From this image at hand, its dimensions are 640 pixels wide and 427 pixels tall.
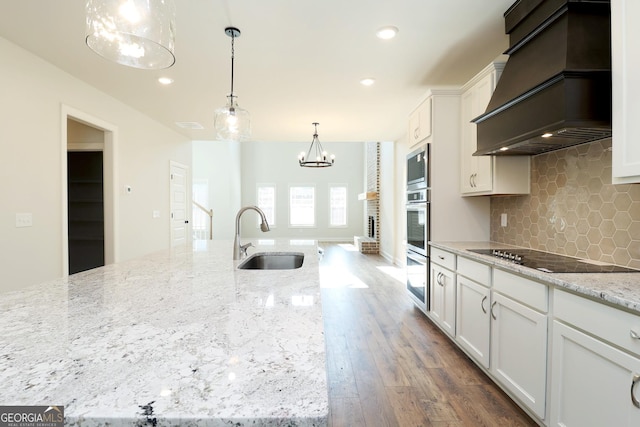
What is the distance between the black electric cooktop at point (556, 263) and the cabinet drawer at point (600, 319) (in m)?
0.22

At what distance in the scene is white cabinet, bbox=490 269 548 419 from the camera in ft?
5.57

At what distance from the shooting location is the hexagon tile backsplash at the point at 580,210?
6.08ft

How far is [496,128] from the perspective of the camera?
2.33 m

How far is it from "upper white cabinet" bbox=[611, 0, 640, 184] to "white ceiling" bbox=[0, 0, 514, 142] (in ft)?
3.17

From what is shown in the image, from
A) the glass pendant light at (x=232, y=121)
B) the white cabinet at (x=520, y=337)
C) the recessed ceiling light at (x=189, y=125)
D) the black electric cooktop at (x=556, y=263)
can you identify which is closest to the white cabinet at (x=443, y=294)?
the black electric cooktop at (x=556, y=263)

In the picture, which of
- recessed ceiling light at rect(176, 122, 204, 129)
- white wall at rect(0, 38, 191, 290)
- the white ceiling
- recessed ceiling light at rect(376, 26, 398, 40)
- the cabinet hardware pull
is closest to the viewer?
the cabinet hardware pull

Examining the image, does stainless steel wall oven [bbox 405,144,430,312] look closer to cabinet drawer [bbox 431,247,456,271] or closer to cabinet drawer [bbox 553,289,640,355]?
cabinet drawer [bbox 431,247,456,271]

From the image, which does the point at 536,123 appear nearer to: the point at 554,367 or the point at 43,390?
the point at 554,367

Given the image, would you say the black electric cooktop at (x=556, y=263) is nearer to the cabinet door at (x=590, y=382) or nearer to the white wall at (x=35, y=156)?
the cabinet door at (x=590, y=382)

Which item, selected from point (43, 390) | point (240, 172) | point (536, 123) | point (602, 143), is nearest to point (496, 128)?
point (536, 123)

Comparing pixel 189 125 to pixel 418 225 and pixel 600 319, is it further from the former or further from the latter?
pixel 600 319

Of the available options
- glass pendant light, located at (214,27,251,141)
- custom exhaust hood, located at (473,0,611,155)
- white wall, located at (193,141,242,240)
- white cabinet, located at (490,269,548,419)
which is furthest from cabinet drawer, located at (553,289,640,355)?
white wall, located at (193,141,242,240)

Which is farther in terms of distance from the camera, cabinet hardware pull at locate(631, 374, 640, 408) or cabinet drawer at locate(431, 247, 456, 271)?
cabinet drawer at locate(431, 247, 456, 271)

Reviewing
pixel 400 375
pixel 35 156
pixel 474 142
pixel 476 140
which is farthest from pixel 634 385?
pixel 35 156
